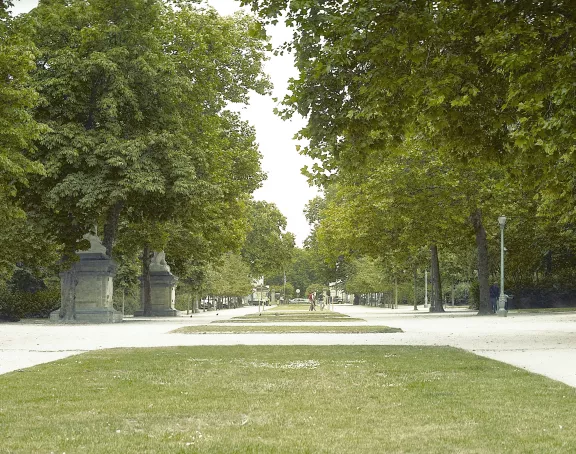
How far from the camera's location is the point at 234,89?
4050 centimetres

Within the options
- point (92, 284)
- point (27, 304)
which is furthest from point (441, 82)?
point (27, 304)

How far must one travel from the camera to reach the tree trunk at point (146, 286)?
43.2m

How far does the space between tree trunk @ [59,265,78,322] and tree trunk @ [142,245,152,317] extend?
9.93 metres

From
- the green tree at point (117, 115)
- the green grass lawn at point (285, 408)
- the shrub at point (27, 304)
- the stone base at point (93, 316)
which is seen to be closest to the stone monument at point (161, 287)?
the shrub at point (27, 304)

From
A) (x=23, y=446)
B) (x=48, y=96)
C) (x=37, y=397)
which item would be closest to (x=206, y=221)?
(x=48, y=96)

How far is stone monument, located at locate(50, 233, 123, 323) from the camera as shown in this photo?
32438mm

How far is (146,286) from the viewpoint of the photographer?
44562 mm

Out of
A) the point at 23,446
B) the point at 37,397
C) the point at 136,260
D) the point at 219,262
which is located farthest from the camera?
the point at 136,260

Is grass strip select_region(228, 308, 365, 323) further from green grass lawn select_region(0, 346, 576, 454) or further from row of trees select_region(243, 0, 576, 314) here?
green grass lawn select_region(0, 346, 576, 454)

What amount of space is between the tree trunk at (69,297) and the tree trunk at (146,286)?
993 cm

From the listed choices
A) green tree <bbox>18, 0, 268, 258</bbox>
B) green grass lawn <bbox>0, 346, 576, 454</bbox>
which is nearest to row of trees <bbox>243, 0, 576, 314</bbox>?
green grass lawn <bbox>0, 346, 576, 454</bbox>

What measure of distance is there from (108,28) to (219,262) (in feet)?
71.5

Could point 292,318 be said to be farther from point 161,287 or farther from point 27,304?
point 27,304

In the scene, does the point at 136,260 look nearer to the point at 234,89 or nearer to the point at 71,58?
the point at 234,89
